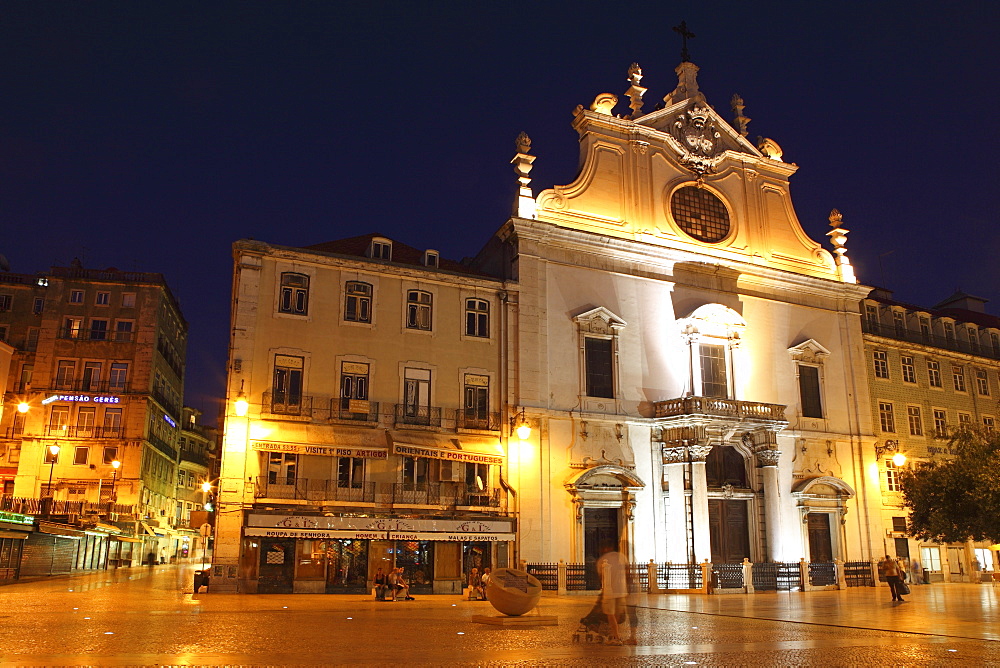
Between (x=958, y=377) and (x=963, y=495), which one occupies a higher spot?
(x=958, y=377)

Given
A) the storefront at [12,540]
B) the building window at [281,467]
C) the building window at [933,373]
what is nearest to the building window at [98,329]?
the storefront at [12,540]

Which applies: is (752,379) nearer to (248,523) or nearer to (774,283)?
(774,283)

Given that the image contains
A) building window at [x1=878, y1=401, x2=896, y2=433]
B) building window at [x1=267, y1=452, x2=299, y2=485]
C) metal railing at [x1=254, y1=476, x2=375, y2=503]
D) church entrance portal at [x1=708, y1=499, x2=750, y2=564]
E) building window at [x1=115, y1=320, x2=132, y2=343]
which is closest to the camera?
metal railing at [x1=254, y1=476, x2=375, y2=503]

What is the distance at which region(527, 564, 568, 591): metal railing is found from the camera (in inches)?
1260

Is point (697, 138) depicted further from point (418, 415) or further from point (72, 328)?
point (72, 328)

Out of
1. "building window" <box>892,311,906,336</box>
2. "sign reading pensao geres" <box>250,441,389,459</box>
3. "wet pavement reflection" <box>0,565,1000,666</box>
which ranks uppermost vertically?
"building window" <box>892,311,906,336</box>

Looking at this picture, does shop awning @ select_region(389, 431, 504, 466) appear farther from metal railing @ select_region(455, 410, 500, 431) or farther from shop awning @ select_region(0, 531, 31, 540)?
shop awning @ select_region(0, 531, 31, 540)

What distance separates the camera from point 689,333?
38156mm

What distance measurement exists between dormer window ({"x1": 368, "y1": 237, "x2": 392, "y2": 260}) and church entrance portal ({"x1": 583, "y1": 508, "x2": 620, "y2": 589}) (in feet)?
41.6

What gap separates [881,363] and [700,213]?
43.3 ft

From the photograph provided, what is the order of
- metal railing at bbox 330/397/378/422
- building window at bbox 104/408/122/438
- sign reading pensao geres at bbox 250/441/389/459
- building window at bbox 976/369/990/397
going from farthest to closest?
building window at bbox 104/408/122/438 < building window at bbox 976/369/990/397 < metal railing at bbox 330/397/378/422 < sign reading pensao geres at bbox 250/441/389/459

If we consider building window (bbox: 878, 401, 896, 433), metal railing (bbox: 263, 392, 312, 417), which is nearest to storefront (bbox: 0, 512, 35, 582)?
metal railing (bbox: 263, 392, 312, 417)

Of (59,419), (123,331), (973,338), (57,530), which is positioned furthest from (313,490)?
(973,338)

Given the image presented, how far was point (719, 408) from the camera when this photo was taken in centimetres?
3569
